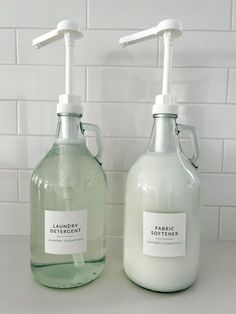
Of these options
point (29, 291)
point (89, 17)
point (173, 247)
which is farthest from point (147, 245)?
point (89, 17)

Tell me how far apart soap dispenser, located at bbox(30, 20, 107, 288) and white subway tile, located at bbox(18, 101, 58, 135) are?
14 centimetres

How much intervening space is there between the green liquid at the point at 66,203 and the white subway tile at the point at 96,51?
210 mm

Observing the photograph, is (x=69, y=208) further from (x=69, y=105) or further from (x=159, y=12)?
(x=159, y=12)

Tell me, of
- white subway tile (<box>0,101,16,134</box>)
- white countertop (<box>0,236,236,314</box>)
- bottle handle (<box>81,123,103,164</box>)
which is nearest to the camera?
white countertop (<box>0,236,236,314</box>)

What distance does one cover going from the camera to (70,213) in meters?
0.44

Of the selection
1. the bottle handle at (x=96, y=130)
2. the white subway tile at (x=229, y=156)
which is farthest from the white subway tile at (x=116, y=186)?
the white subway tile at (x=229, y=156)

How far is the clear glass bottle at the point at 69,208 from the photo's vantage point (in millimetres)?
446

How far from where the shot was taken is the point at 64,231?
0.44 metres

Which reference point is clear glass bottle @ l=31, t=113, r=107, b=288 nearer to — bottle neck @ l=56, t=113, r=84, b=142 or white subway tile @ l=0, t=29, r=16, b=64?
bottle neck @ l=56, t=113, r=84, b=142

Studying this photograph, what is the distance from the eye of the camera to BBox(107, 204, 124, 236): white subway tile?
637 mm

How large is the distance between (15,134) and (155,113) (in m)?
0.32

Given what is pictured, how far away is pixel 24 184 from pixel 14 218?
78mm

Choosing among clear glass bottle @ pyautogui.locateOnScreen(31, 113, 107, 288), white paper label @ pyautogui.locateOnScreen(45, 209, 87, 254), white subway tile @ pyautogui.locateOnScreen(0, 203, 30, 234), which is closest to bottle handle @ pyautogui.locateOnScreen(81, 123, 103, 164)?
clear glass bottle @ pyautogui.locateOnScreen(31, 113, 107, 288)

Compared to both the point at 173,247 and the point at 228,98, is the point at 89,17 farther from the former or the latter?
the point at 173,247
